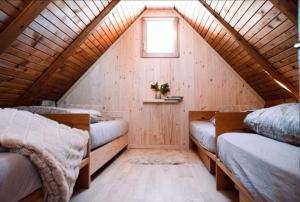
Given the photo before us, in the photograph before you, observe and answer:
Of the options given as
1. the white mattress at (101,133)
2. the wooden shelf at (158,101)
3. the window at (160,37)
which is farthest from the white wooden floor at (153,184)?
the window at (160,37)

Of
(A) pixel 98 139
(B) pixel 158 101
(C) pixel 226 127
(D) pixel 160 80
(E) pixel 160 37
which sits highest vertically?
(E) pixel 160 37

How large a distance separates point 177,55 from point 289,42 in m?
2.05

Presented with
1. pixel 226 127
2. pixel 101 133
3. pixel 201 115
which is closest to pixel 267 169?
pixel 226 127

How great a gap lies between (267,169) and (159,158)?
2468 millimetres

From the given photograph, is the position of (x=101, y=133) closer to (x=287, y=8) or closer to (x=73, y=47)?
(x=73, y=47)

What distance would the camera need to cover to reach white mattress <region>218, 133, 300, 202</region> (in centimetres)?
82

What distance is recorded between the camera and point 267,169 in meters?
0.99

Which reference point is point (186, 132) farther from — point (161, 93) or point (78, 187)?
point (78, 187)

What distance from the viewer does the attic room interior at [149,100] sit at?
124cm

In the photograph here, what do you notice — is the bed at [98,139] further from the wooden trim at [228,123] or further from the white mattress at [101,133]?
the wooden trim at [228,123]

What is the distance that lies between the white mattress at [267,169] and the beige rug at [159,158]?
1626 millimetres

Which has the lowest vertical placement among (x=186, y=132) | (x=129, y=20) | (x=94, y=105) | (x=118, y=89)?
(x=186, y=132)

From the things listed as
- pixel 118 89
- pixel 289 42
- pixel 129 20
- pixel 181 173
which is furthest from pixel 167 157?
pixel 129 20

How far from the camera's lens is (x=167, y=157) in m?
3.47
